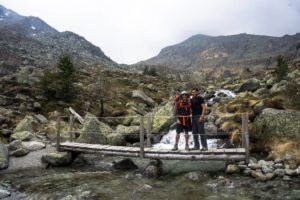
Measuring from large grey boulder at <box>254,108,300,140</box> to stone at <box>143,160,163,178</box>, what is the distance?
232 inches

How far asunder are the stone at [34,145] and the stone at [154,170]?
718 centimetres

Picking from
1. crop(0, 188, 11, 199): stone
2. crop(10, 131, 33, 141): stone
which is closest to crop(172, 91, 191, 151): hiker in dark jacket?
crop(0, 188, 11, 199): stone

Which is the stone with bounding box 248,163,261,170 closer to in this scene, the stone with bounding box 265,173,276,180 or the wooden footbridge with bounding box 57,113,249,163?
the wooden footbridge with bounding box 57,113,249,163

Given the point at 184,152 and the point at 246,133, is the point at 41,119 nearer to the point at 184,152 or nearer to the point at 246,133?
the point at 184,152

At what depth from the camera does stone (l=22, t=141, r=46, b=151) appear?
17.9 meters

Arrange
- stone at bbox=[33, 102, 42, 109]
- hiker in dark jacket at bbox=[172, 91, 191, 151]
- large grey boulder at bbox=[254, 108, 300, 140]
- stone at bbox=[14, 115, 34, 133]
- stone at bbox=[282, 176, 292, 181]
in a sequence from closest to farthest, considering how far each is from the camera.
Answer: stone at bbox=[282, 176, 292, 181] → hiker in dark jacket at bbox=[172, 91, 191, 151] → large grey boulder at bbox=[254, 108, 300, 140] → stone at bbox=[14, 115, 34, 133] → stone at bbox=[33, 102, 42, 109]

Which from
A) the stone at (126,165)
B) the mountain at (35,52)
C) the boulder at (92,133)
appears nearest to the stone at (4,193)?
the stone at (126,165)

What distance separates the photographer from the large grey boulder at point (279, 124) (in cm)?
1491

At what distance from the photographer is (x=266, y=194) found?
1112cm

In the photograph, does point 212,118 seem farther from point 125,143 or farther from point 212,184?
point 212,184

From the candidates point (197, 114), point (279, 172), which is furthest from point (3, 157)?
point (279, 172)

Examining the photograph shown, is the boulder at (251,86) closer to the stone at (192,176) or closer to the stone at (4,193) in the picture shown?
the stone at (192,176)

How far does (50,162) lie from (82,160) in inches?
77.5

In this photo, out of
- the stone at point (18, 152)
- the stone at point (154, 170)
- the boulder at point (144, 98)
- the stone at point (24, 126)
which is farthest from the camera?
the boulder at point (144, 98)
